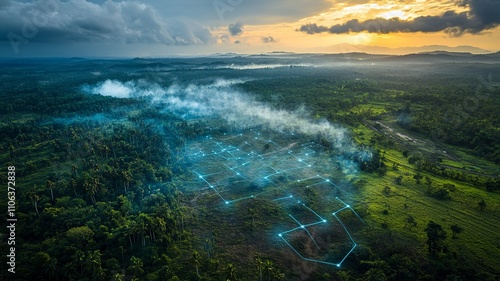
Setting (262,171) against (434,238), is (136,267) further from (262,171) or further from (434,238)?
(434,238)

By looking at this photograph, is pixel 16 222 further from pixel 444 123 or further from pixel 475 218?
pixel 444 123

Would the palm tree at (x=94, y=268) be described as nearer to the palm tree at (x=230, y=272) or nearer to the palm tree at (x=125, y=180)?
the palm tree at (x=230, y=272)

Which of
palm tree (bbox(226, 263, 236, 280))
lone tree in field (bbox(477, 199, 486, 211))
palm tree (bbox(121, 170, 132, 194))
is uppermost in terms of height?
palm tree (bbox(121, 170, 132, 194))

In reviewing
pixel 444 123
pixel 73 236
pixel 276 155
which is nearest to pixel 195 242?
pixel 73 236

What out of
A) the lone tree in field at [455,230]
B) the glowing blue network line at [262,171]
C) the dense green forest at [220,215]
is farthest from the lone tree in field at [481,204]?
the glowing blue network line at [262,171]

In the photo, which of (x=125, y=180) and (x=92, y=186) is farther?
(x=125, y=180)

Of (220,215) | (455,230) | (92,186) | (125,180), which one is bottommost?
(220,215)

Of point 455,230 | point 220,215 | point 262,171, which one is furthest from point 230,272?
point 455,230

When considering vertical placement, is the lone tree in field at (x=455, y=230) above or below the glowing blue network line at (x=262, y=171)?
below

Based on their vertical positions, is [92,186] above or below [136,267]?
above

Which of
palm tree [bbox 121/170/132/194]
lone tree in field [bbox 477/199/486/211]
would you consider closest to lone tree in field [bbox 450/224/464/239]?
lone tree in field [bbox 477/199/486/211]

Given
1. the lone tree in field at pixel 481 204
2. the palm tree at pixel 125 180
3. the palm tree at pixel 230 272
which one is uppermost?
the palm tree at pixel 125 180

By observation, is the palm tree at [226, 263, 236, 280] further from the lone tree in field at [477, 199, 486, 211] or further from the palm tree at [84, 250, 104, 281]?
the lone tree in field at [477, 199, 486, 211]
